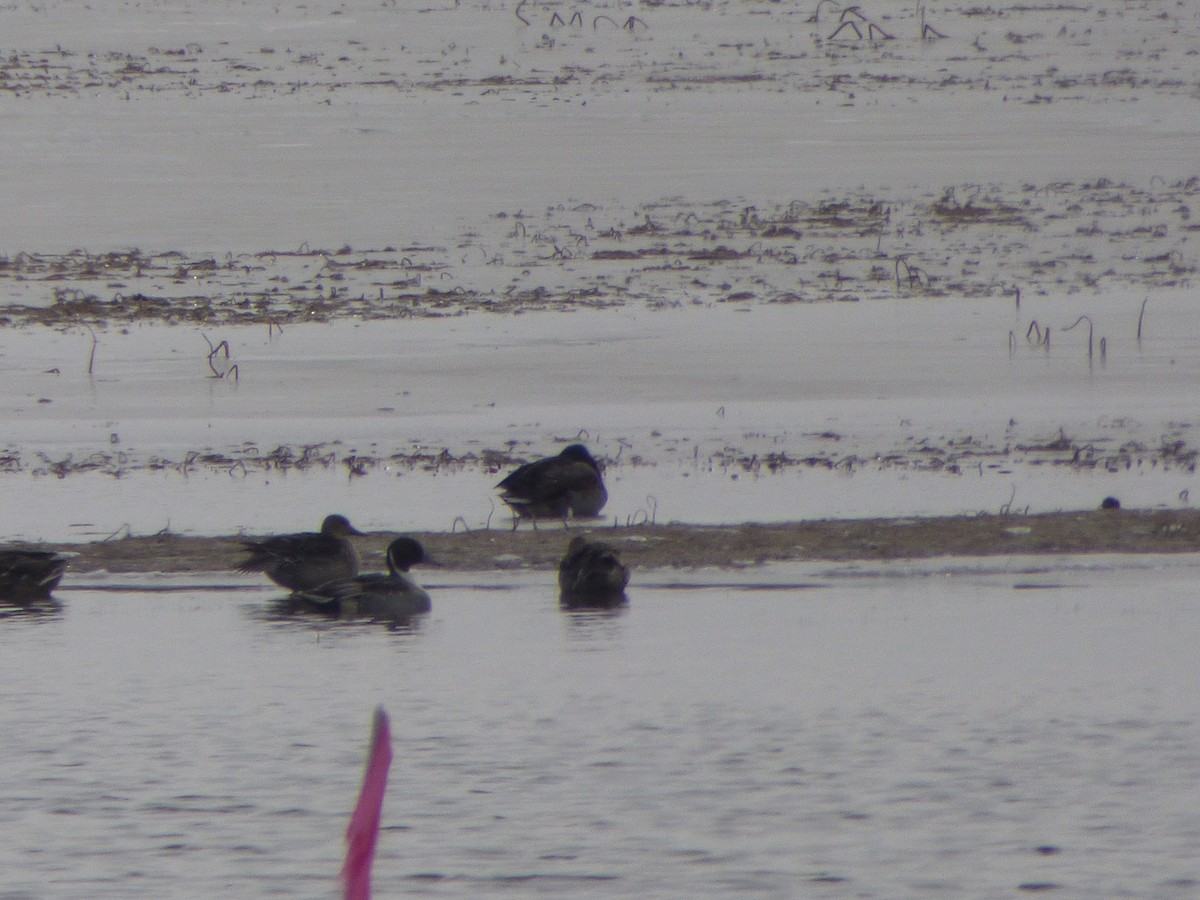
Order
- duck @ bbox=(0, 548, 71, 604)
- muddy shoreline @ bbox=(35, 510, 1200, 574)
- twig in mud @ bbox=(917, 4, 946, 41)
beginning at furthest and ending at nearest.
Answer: twig in mud @ bbox=(917, 4, 946, 41) → muddy shoreline @ bbox=(35, 510, 1200, 574) → duck @ bbox=(0, 548, 71, 604)

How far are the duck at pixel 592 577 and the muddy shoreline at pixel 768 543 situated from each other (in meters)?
0.96

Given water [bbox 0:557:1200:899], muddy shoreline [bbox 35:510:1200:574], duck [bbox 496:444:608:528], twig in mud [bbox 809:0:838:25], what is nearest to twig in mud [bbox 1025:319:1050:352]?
muddy shoreline [bbox 35:510:1200:574]

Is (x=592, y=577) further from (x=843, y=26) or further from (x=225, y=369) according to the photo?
(x=843, y=26)

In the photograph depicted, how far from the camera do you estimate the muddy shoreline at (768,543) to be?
40.0ft

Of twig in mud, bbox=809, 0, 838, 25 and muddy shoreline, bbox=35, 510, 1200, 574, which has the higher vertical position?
twig in mud, bbox=809, 0, 838, 25

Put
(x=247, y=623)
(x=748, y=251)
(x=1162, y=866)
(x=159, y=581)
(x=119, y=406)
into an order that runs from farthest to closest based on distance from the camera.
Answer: (x=748, y=251) → (x=119, y=406) → (x=159, y=581) → (x=247, y=623) → (x=1162, y=866)

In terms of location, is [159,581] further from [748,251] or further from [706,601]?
[748,251]

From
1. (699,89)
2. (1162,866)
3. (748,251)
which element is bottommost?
(1162,866)

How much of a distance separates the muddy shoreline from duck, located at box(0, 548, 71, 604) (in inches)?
29.0

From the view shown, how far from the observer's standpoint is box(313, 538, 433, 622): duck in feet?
36.4

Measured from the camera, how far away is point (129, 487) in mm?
14641

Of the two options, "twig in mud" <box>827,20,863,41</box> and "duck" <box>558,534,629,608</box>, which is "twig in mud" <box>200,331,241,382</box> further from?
"twig in mud" <box>827,20,863,41</box>

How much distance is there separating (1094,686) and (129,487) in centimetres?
699

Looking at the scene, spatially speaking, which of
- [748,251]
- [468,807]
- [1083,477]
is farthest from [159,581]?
[748,251]
